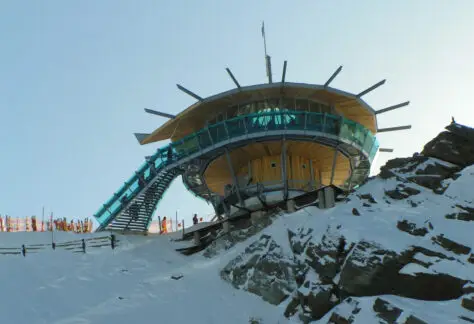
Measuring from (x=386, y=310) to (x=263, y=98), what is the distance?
73.9 ft

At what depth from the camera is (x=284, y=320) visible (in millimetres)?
22922

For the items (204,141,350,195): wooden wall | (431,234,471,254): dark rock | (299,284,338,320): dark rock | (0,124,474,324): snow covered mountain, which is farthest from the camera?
(204,141,350,195): wooden wall

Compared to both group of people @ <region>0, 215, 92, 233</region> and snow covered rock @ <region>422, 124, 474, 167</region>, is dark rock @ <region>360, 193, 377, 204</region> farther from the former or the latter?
group of people @ <region>0, 215, 92, 233</region>

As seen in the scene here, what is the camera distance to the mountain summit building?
37188mm

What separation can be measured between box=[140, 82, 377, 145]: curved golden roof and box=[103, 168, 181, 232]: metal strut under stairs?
354 cm

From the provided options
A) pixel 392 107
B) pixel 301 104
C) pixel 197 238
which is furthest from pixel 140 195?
pixel 392 107

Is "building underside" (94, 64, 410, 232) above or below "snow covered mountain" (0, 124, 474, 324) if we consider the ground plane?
above

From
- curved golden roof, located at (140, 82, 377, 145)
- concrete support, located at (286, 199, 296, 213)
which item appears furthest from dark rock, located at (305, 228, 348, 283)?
curved golden roof, located at (140, 82, 377, 145)

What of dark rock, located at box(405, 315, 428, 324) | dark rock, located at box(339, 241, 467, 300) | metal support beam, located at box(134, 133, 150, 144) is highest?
metal support beam, located at box(134, 133, 150, 144)

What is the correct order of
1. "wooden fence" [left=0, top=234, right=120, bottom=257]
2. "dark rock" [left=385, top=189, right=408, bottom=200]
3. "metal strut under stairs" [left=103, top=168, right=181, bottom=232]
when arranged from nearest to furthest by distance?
"dark rock" [left=385, top=189, right=408, bottom=200] → "wooden fence" [left=0, top=234, right=120, bottom=257] → "metal strut under stairs" [left=103, top=168, right=181, bottom=232]

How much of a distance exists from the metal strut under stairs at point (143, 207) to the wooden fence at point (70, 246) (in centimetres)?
507

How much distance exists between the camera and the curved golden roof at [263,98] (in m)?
38.3

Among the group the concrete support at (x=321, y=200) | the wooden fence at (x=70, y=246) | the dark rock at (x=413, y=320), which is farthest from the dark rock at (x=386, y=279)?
the wooden fence at (x=70, y=246)

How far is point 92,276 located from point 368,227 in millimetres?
14810
